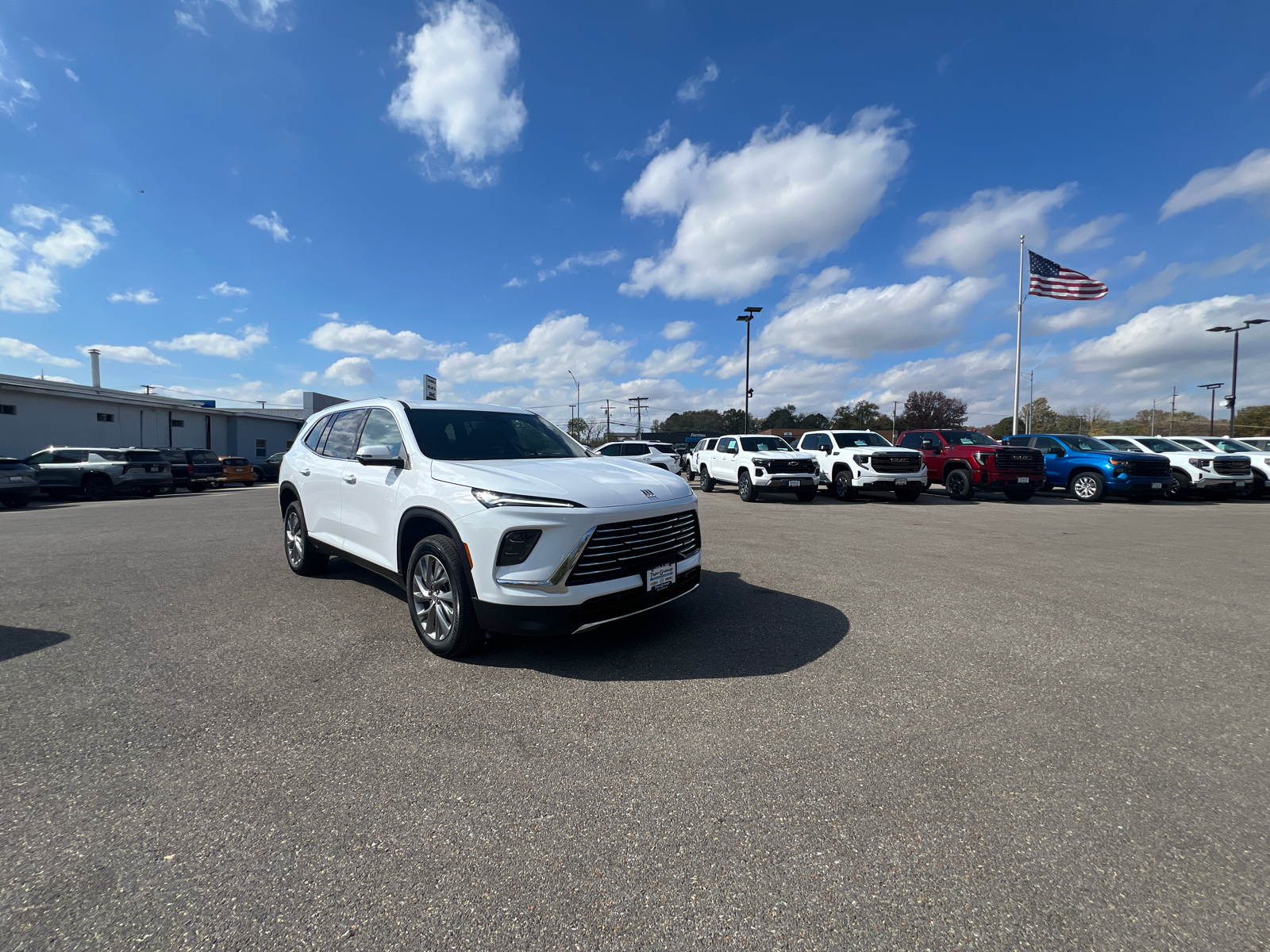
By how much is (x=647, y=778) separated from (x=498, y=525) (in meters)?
1.68

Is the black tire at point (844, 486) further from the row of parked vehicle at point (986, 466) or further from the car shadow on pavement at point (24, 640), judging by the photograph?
the car shadow on pavement at point (24, 640)

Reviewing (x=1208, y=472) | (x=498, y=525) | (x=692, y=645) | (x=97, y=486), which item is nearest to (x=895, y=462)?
(x=1208, y=472)

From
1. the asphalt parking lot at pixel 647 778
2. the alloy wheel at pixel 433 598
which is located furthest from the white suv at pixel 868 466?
the alloy wheel at pixel 433 598

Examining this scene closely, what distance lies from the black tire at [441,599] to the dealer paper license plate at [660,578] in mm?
1139

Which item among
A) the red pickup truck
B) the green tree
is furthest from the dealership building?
the green tree

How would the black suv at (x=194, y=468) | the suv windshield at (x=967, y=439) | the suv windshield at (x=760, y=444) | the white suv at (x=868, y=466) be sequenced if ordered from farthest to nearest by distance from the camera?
the black suv at (x=194, y=468), the suv windshield at (x=760, y=444), the suv windshield at (x=967, y=439), the white suv at (x=868, y=466)

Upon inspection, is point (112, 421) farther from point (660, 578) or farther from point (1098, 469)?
point (1098, 469)

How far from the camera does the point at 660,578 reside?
12.6 feet

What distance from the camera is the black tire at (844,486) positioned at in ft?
49.5

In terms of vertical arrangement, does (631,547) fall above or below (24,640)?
above

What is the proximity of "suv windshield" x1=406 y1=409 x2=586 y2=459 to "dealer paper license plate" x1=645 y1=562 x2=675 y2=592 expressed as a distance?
150 cm

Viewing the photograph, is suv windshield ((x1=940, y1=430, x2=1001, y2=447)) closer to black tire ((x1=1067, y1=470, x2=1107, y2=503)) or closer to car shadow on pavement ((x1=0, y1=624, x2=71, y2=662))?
black tire ((x1=1067, y1=470, x2=1107, y2=503))

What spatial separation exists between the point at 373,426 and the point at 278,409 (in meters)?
49.4

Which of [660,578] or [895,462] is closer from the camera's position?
[660,578]
